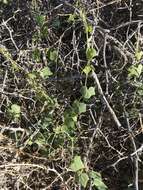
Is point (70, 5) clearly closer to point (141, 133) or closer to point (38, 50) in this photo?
point (38, 50)

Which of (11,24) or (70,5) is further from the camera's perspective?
(11,24)

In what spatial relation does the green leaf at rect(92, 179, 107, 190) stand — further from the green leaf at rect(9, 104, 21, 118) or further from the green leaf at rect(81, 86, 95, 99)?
the green leaf at rect(9, 104, 21, 118)

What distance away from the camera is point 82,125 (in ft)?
7.50

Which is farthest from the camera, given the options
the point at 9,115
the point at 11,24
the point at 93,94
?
the point at 11,24

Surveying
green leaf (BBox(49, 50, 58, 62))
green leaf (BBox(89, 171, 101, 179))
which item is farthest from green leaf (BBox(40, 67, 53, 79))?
green leaf (BBox(89, 171, 101, 179))

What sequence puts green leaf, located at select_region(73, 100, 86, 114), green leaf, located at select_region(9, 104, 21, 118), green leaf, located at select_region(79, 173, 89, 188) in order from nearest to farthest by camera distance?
green leaf, located at select_region(79, 173, 89, 188), green leaf, located at select_region(73, 100, 86, 114), green leaf, located at select_region(9, 104, 21, 118)

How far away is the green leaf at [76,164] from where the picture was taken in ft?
6.85

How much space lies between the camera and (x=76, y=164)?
6.86 feet

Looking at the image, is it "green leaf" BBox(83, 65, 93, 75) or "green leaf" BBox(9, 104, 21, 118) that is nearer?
"green leaf" BBox(83, 65, 93, 75)

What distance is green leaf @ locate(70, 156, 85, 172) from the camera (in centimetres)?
209

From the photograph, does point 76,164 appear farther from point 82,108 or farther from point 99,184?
point 82,108

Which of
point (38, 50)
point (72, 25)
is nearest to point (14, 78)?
point (38, 50)

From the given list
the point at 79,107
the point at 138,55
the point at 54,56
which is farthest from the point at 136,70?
the point at 54,56

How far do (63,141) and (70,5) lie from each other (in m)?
0.65
